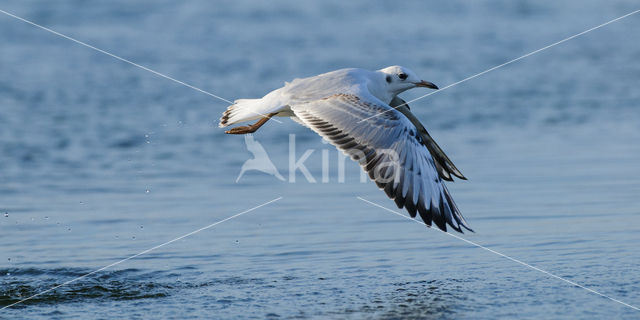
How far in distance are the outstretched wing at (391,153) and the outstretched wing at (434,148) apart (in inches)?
39.4

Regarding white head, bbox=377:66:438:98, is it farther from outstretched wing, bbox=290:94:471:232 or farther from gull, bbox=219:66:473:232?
outstretched wing, bbox=290:94:471:232

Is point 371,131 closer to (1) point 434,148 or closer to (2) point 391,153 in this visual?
(2) point 391,153

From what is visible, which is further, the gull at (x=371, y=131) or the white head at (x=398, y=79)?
the white head at (x=398, y=79)

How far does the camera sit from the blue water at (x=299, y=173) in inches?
283

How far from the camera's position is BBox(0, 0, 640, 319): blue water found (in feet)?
23.6

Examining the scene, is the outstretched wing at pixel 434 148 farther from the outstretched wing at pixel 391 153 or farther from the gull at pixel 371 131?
the outstretched wing at pixel 391 153

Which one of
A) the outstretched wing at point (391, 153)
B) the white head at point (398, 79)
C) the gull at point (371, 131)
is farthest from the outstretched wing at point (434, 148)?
the outstretched wing at point (391, 153)

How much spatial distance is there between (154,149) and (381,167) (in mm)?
5887

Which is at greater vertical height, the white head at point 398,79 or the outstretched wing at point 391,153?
the white head at point 398,79

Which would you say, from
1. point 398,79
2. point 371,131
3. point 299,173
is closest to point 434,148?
point 398,79

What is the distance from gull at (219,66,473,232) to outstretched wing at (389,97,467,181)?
0.40 m

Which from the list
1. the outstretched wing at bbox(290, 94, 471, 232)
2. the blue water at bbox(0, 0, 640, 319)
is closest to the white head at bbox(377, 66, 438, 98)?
the outstretched wing at bbox(290, 94, 471, 232)

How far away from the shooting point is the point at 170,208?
984 centimetres

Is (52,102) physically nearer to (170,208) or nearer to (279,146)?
(279,146)
